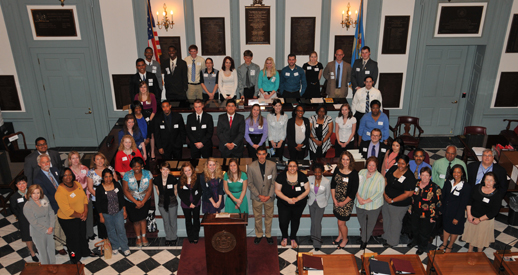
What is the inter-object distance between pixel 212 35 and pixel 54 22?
365cm

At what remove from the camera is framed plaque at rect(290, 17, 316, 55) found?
9867mm

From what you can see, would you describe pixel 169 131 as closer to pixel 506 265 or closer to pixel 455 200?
pixel 455 200

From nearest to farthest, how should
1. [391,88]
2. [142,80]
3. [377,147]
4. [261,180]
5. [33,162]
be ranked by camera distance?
[261,180] → [33,162] → [377,147] → [142,80] → [391,88]

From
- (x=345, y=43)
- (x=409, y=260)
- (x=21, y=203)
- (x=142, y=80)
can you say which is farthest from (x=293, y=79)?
(x=21, y=203)

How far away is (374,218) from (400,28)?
5.37 metres

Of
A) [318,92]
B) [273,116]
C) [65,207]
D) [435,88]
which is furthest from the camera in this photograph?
[435,88]

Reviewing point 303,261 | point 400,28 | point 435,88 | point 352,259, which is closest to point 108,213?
point 303,261

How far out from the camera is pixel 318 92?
9461 millimetres

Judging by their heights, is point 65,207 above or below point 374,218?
above

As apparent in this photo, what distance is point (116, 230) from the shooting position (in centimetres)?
665

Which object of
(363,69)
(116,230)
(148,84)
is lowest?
(116,230)

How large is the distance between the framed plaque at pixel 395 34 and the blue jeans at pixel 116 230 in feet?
23.7

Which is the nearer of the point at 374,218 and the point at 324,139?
the point at 374,218

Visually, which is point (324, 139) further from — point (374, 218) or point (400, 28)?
point (400, 28)
